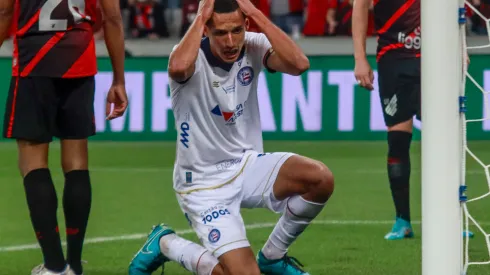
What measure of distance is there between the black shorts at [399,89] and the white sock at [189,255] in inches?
82.4

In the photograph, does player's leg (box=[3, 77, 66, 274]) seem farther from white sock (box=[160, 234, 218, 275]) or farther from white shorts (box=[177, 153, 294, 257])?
white shorts (box=[177, 153, 294, 257])

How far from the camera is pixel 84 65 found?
5.33 metres

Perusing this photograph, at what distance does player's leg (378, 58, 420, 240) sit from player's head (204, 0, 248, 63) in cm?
212

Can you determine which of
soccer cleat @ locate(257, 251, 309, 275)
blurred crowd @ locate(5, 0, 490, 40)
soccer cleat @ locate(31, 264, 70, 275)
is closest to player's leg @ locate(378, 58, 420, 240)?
soccer cleat @ locate(257, 251, 309, 275)

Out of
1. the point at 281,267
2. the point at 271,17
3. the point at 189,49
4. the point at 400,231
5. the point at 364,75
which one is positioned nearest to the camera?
the point at 189,49

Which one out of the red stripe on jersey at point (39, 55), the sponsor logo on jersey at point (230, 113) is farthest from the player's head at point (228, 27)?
the red stripe on jersey at point (39, 55)

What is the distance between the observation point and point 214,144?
5.31 metres

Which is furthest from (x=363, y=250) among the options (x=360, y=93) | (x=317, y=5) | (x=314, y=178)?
(x=317, y=5)

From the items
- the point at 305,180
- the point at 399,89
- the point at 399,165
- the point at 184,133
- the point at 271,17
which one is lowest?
the point at 399,165

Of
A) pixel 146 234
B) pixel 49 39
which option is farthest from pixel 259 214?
pixel 49 39

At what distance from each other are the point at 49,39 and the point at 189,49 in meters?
0.68

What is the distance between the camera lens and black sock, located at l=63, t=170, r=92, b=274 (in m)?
5.38

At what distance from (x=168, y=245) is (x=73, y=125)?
0.71 metres

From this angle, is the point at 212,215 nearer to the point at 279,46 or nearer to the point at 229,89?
the point at 229,89
